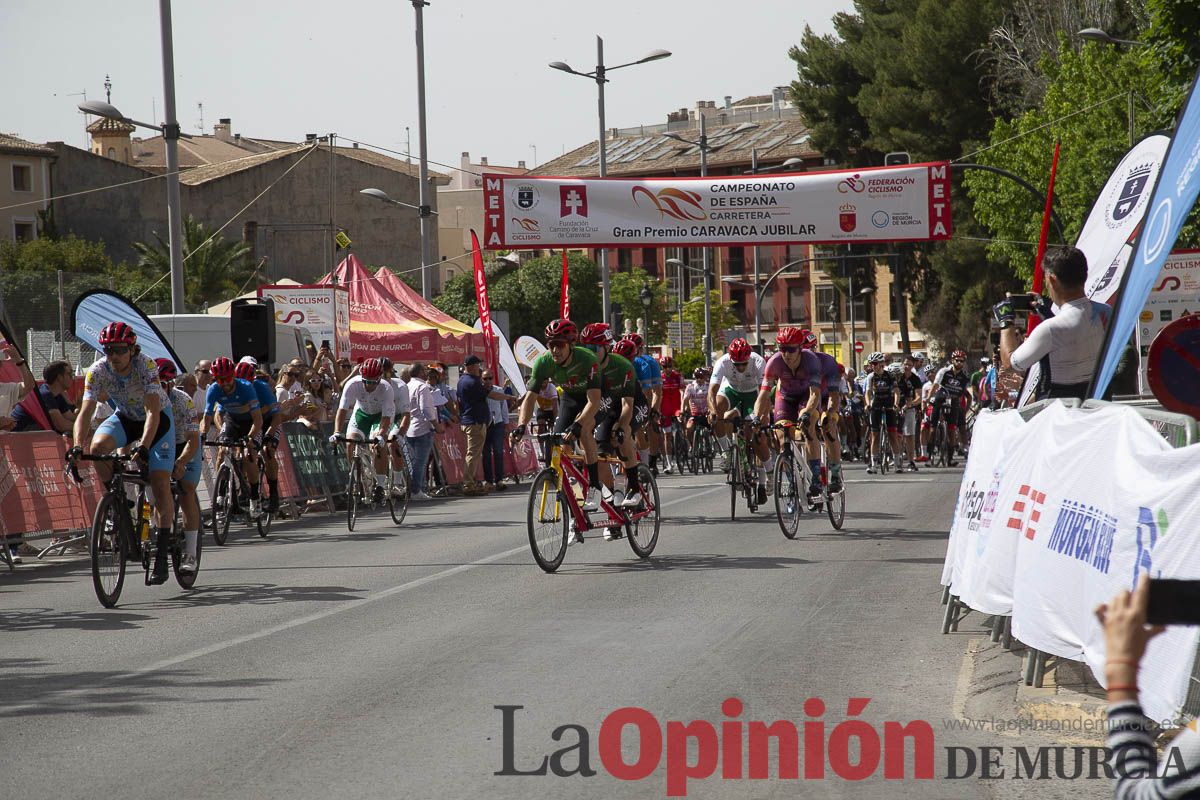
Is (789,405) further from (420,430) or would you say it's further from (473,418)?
(473,418)

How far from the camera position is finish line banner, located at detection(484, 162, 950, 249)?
84.5 ft

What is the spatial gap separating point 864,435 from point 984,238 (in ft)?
92.9

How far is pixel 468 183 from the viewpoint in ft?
403

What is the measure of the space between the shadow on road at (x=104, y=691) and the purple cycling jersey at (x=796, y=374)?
7871mm

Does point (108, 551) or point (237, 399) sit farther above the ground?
point (237, 399)

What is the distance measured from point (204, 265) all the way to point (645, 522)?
177 ft

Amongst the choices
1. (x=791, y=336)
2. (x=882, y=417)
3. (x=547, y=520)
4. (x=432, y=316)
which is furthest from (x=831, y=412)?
(x=432, y=316)

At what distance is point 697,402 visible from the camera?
27.3 metres

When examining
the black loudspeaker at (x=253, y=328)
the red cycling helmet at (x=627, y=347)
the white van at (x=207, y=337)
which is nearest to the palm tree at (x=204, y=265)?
the white van at (x=207, y=337)

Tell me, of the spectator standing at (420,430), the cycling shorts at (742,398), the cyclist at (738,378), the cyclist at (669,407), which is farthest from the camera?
the cyclist at (669,407)

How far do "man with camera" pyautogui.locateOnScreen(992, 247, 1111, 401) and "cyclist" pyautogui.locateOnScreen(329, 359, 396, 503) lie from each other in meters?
9.89

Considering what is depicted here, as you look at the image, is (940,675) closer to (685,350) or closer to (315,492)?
(315,492)

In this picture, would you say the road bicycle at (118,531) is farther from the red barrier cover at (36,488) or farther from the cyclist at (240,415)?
the cyclist at (240,415)

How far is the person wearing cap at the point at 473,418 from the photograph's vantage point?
2223 cm
